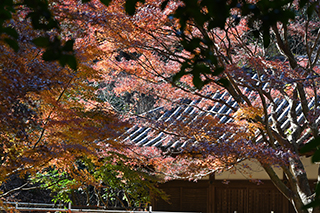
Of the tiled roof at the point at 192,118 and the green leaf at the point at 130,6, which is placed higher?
the tiled roof at the point at 192,118

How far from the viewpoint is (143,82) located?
26.7 ft

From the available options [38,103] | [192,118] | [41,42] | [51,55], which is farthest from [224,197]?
[41,42]

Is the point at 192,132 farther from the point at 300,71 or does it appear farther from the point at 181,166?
the point at 300,71

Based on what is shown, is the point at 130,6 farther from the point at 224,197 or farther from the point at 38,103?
the point at 224,197

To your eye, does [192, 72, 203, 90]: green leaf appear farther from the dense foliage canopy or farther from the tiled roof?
the tiled roof

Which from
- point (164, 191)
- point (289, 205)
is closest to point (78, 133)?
point (164, 191)

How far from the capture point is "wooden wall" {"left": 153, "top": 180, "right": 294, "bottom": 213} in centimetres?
882

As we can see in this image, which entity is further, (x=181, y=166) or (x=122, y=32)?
(x=181, y=166)

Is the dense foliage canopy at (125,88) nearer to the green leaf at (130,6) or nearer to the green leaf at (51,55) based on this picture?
the green leaf at (130,6)

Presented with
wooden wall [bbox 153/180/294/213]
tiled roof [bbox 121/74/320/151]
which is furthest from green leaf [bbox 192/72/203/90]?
wooden wall [bbox 153/180/294/213]

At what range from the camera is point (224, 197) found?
356 inches

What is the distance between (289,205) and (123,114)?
14.0ft

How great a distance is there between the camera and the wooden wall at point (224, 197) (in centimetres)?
882

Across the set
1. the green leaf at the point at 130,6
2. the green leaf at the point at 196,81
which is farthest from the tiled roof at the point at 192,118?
the green leaf at the point at 196,81
